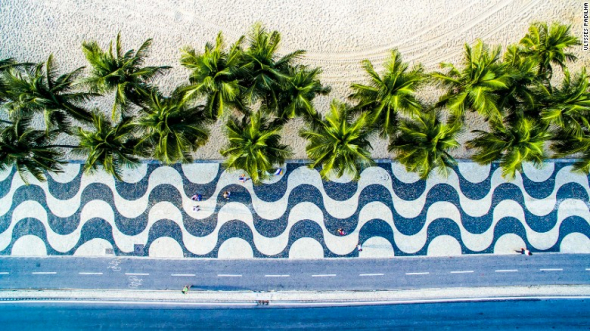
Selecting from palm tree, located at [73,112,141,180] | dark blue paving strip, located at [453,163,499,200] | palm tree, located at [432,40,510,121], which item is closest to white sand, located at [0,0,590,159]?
palm tree, located at [432,40,510,121]

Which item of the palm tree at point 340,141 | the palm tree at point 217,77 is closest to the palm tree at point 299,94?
the palm tree at point 340,141

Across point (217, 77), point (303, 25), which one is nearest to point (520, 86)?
point (303, 25)

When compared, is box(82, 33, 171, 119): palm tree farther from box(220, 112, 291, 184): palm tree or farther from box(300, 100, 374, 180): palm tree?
box(300, 100, 374, 180): palm tree

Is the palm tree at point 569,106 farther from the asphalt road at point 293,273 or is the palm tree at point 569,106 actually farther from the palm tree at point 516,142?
the asphalt road at point 293,273

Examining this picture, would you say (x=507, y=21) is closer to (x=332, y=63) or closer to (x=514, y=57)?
(x=514, y=57)

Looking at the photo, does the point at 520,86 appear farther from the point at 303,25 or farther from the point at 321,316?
the point at 321,316

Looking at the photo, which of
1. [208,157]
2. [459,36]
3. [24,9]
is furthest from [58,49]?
[459,36]
